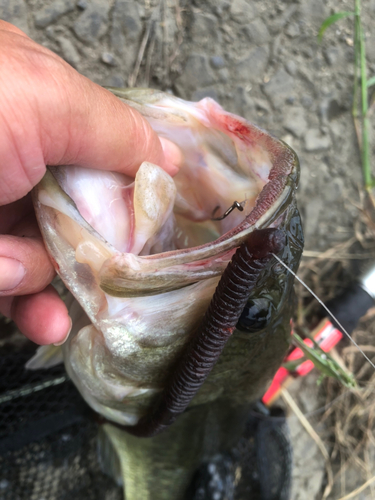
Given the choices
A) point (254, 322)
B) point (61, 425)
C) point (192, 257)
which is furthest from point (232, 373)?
point (61, 425)

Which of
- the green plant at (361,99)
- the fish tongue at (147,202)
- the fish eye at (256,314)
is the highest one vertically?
the green plant at (361,99)

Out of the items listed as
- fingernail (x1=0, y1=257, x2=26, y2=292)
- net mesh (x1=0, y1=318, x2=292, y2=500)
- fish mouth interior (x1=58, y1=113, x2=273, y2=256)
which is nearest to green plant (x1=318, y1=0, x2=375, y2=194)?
fish mouth interior (x1=58, y1=113, x2=273, y2=256)

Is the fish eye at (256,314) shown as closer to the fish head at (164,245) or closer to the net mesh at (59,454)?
the fish head at (164,245)

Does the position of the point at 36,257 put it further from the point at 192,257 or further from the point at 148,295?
the point at 192,257

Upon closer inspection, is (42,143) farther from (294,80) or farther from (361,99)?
(361,99)

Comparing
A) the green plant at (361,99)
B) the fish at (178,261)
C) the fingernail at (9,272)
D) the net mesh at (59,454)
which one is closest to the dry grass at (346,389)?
the green plant at (361,99)

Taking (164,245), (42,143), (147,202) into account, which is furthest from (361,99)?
(42,143)

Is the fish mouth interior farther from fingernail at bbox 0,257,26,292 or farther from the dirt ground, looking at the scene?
the dirt ground
